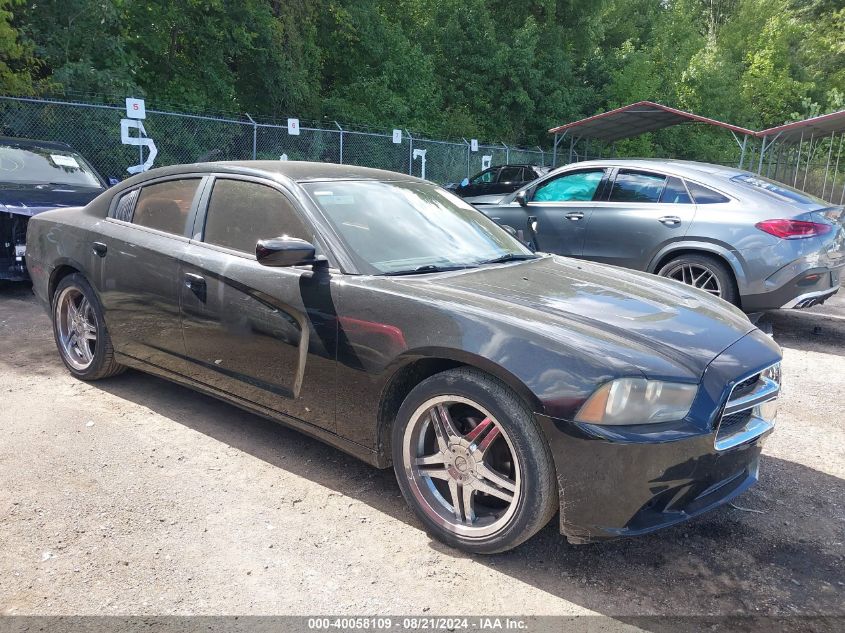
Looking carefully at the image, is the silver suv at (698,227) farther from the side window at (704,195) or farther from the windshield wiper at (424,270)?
the windshield wiper at (424,270)

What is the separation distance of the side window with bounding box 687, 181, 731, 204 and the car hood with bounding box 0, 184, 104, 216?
20.6 ft

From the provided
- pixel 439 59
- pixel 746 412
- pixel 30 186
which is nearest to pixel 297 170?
pixel 746 412

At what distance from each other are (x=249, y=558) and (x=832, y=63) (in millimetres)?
44878

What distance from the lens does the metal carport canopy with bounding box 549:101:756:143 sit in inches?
690

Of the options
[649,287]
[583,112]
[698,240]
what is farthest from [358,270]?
[583,112]

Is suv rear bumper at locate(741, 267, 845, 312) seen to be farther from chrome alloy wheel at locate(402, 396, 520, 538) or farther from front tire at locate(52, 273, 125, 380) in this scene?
front tire at locate(52, 273, 125, 380)

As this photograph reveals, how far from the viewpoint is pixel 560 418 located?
251 centimetres

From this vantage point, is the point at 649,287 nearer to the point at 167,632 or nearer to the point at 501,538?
the point at 501,538

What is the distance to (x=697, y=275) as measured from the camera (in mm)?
6707

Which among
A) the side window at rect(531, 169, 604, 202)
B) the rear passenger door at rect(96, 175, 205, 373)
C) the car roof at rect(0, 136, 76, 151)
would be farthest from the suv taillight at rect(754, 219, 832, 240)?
the car roof at rect(0, 136, 76, 151)

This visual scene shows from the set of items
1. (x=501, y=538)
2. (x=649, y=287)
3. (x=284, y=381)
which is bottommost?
(x=501, y=538)

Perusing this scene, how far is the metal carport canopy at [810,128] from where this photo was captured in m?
14.8

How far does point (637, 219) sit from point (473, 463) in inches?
194

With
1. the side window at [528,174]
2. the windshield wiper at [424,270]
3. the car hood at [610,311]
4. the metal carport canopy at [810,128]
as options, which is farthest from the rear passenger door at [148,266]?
the metal carport canopy at [810,128]
